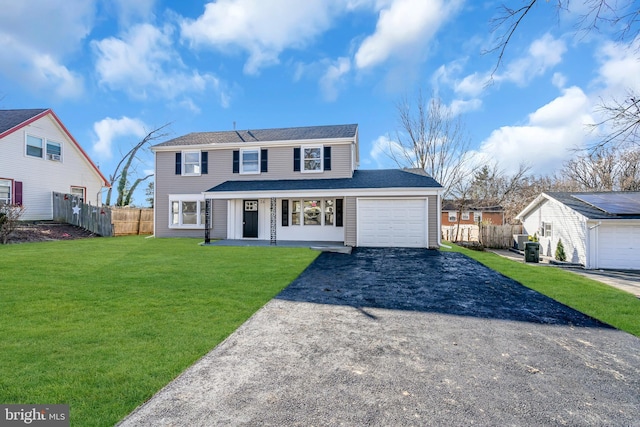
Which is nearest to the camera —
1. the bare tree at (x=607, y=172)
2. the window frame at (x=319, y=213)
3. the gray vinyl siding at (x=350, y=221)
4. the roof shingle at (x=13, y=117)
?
the gray vinyl siding at (x=350, y=221)

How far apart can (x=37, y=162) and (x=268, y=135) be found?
13864 millimetres

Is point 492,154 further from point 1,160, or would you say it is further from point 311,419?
point 1,160

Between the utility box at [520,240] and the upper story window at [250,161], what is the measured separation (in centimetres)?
1817

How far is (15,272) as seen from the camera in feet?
22.3

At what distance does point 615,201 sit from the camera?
591 inches

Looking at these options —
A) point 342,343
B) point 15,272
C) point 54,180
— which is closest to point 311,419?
point 342,343

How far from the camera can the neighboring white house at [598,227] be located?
522 inches

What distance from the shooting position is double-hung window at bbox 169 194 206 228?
53.3 feet

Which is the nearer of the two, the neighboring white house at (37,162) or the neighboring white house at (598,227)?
the neighboring white house at (598,227)

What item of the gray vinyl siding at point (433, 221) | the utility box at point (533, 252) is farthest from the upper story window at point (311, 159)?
the utility box at point (533, 252)

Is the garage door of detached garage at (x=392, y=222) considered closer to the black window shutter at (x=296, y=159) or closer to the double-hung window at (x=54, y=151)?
the black window shutter at (x=296, y=159)

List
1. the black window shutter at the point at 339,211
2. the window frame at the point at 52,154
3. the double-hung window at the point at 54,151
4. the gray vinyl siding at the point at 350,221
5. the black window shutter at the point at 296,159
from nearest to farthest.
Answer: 1. the gray vinyl siding at the point at 350,221
2. the black window shutter at the point at 339,211
3. the black window shutter at the point at 296,159
4. the window frame at the point at 52,154
5. the double-hung window at the point at 54,151

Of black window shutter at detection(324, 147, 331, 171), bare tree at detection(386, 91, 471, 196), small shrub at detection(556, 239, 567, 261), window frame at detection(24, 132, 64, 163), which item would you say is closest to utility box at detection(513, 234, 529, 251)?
small shrub at detection(556, 239, 567, 261)

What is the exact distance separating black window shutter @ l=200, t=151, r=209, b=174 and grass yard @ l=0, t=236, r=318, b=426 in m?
8.54
